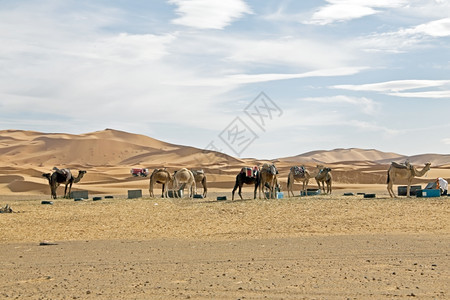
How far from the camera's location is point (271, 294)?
8367 mm

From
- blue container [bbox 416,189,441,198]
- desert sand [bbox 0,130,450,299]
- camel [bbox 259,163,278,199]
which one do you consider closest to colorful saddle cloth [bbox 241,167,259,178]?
camel [bbox 259,163,278,199]

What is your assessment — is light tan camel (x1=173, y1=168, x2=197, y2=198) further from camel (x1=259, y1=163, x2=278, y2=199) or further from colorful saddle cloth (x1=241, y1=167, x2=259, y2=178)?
camel (x1=259, y1=163, x2=278, y2=199)

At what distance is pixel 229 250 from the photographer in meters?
12.6

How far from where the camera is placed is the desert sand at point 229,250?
882 cm

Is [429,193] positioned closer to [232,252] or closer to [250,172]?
[250,172]

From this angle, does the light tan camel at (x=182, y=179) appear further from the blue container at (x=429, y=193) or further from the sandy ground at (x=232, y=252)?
the blue container at (x=429, y=193)

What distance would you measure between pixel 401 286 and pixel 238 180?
59.4 feet

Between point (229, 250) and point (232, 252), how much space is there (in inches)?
12.2

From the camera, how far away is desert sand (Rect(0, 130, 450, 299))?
28.9ft

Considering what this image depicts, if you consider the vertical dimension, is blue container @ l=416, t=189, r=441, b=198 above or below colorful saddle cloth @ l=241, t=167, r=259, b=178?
below

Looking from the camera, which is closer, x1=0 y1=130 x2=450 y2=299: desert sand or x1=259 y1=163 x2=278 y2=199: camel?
x1=0 y1=130 x2=450 y2=299: desert sand

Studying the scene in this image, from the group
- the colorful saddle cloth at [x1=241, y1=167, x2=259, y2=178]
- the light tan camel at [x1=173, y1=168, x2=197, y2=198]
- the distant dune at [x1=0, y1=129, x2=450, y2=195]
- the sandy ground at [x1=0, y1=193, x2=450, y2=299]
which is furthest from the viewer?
the distant dune at [x1=0, y1=129, x2=450, y2=195]

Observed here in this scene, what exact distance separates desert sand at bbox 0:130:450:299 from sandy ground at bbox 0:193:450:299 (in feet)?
0.08

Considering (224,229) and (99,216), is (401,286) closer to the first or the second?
(224,229)
